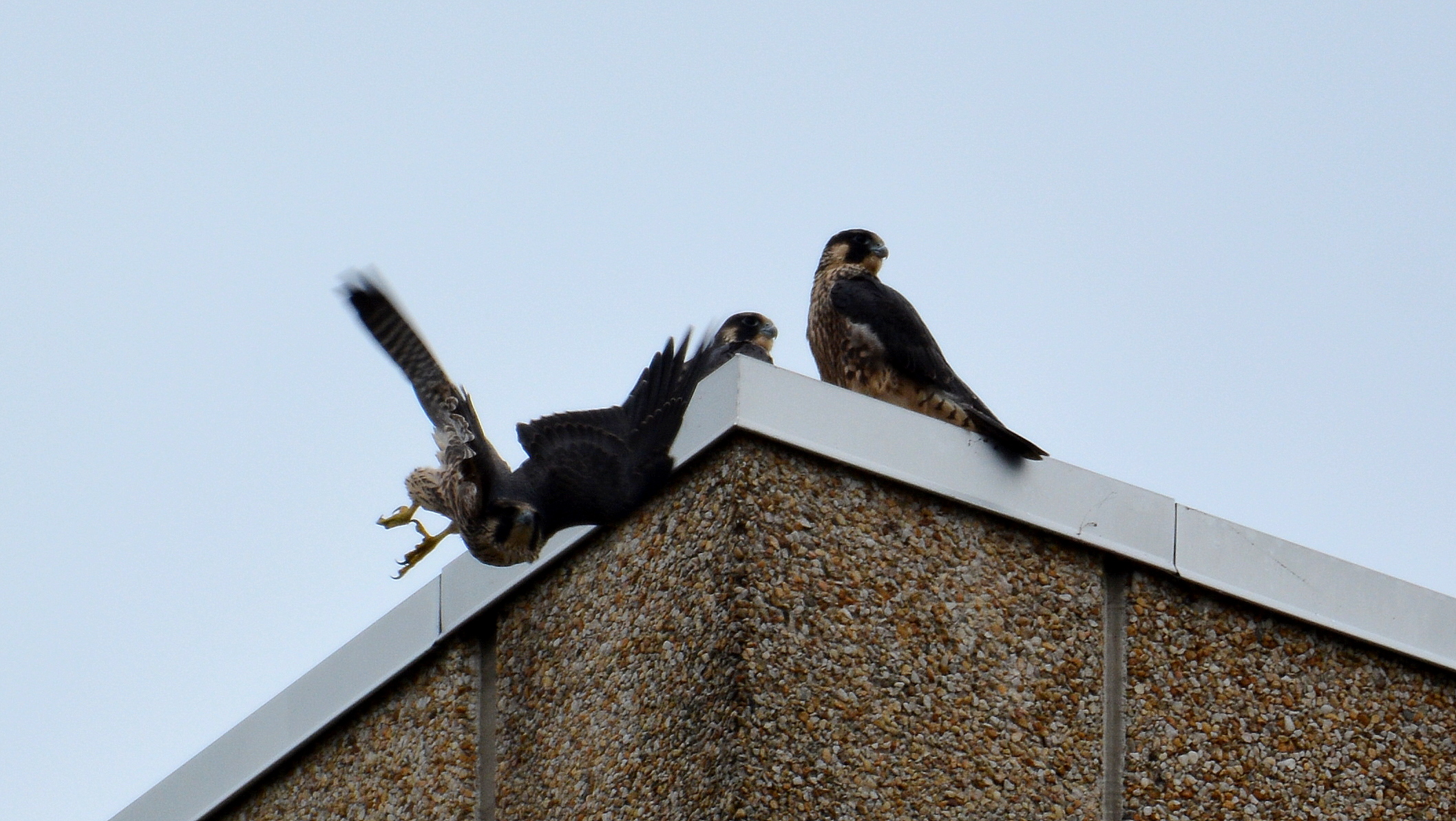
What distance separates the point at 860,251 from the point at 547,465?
1568mm

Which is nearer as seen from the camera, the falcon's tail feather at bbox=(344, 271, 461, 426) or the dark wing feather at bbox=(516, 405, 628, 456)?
the dark wing feather at bbox=(516, 405, 628, 456)

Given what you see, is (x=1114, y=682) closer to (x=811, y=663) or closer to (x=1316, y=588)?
(x=1316, y=588)

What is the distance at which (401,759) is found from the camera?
463 centimetres

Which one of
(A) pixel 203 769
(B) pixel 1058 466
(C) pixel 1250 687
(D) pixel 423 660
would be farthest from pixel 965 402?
(A) pixel 203 769

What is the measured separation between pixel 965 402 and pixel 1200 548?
0.75 metres

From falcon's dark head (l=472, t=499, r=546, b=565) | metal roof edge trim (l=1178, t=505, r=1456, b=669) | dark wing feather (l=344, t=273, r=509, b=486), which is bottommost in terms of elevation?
falcon's dark head (l=472, t=499, r=546, b=565)

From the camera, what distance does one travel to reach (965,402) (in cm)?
487

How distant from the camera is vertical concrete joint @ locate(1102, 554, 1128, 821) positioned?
408cm

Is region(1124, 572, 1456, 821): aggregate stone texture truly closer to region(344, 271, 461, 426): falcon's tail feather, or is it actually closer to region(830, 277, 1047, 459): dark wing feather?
region(830, 277, 1047, 459): dark wing feather

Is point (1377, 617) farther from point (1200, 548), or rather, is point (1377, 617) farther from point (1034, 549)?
point (1034, 549)

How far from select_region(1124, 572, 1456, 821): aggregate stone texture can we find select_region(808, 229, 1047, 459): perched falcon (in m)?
0.71

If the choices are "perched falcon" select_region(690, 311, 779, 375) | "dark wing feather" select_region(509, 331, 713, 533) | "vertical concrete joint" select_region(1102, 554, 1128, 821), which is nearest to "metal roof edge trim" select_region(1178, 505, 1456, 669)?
"vertical concrete joint" select_region(1102, 554, 1128, 821)

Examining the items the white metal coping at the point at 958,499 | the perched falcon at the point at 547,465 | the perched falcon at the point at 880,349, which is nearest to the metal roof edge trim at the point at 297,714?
the white metal coping at the point at 958,499

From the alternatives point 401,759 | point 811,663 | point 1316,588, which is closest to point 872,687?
point 811,663
